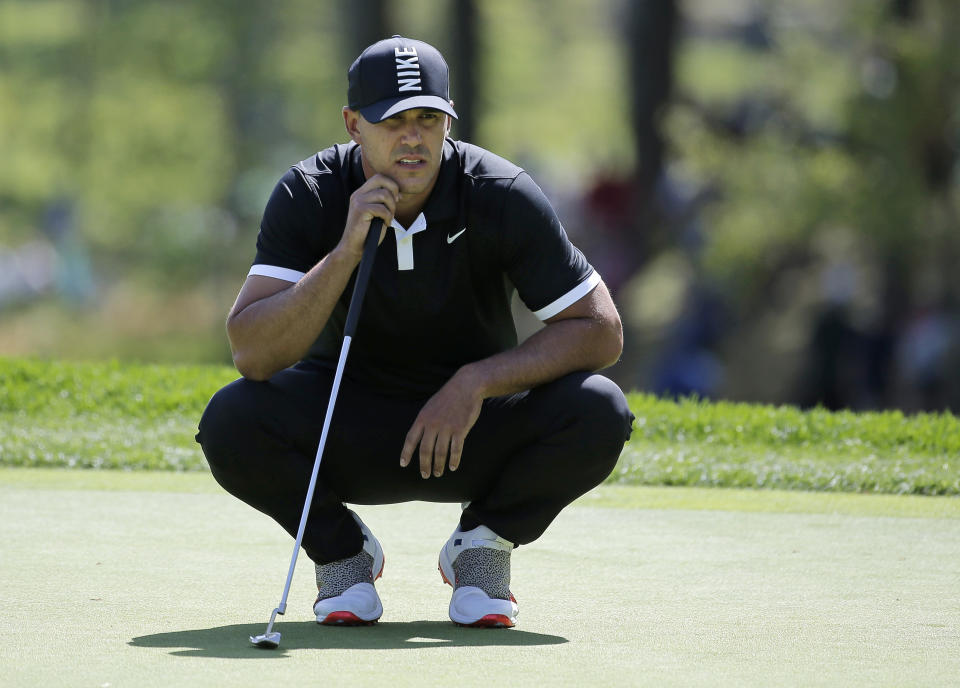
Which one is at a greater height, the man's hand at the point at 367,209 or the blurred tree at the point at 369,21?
the blurred tree at the point at 369,21

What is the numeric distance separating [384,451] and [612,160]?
20566 millimetres

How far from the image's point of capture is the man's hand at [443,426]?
3.31 metres

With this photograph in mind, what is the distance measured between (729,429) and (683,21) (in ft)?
46.7

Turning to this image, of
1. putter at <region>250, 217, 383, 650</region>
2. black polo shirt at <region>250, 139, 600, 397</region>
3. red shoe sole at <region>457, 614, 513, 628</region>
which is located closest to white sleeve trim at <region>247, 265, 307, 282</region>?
black polo shirt at <region>250, 139, 600, 397</region>

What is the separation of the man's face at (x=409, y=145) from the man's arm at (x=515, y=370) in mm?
415

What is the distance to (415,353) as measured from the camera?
142 inches

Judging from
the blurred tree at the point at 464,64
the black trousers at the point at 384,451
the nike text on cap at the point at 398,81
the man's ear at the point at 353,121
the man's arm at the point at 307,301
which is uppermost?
the blurred tree at the point at 464,64

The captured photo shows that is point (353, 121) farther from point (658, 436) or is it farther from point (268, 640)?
point (658, 436)

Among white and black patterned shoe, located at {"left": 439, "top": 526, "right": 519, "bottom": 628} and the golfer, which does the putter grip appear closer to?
the golfer

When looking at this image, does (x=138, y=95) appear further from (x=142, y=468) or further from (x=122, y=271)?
(x=142, y=468)

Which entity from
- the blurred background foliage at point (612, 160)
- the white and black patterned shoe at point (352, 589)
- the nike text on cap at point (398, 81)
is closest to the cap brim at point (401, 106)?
the nike text on cap at point (398, 81)

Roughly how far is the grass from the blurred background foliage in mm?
1353

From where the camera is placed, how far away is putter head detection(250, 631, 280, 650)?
9.33ft

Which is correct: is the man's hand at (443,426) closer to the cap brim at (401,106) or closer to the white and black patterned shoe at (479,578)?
the white and black patterned shoe at (479,578)
